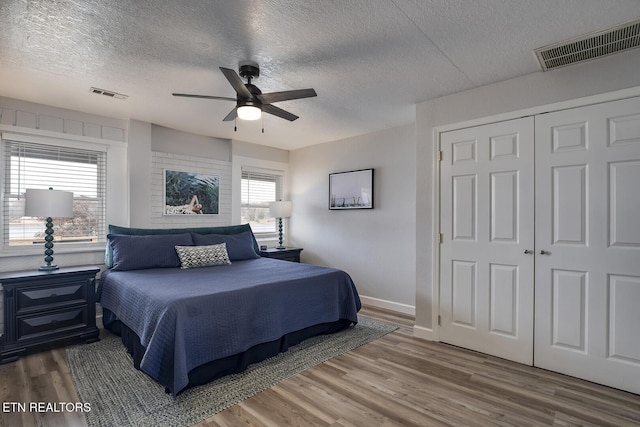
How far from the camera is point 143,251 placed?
3631 mm

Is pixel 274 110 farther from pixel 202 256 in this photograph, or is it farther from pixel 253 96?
pixel 202 256

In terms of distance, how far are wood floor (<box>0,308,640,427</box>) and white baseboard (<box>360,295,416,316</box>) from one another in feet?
4.19

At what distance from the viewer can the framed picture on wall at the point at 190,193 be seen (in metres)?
4.48

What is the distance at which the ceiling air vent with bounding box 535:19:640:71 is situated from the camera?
214cm

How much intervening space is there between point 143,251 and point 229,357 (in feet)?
5.81

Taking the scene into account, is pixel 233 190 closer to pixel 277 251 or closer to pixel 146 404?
pixel 277 251

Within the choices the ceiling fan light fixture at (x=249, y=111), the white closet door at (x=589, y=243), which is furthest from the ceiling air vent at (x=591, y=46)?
the ceiling fan light fixture at (x=249, y=111)

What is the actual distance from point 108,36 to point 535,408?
374cm

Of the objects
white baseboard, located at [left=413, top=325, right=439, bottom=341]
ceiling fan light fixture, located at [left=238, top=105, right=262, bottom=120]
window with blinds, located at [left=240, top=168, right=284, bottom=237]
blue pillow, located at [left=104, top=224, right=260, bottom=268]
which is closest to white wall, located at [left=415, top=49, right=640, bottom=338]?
white baseboard, located at [left=413, top=325, right=439, bottom=341]

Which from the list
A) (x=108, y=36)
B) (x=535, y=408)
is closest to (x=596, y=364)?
(x=535, y=408)

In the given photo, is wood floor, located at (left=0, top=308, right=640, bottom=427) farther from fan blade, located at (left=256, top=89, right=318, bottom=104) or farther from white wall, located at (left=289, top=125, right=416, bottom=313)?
fan blade, located at (left=256, top=89, right=318, bottom=104)

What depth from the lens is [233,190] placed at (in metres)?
5.10

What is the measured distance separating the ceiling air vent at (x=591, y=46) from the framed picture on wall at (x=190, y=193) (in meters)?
4.11

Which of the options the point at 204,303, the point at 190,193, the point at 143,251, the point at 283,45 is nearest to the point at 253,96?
the point at 283,45
